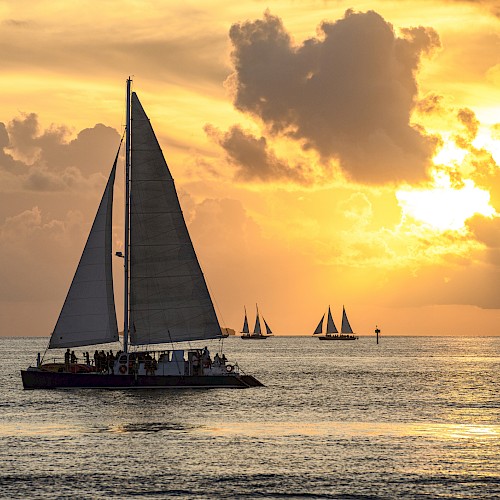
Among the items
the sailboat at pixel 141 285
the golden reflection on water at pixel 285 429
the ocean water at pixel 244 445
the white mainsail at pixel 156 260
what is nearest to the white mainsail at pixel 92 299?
the sailboat at pixel 141 285

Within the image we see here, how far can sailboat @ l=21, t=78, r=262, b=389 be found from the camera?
7531 cm

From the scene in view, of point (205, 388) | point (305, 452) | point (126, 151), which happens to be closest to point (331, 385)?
point (205, 388)

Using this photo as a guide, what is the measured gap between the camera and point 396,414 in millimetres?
71750

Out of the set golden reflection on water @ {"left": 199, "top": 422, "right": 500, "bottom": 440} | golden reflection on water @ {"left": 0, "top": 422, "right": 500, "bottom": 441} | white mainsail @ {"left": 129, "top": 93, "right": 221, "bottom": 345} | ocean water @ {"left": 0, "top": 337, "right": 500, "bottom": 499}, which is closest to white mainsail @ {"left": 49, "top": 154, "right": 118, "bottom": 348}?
white mainsail @ {"left": 129, "top": 93, "right": 221, "bottom": 345}

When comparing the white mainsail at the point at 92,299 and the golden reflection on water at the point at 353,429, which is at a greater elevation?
the white mainsail at the point at 92,299

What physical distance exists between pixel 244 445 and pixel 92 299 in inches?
1003

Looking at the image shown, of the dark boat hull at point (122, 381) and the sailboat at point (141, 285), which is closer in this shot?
the dark boat hull at point (122, 381)

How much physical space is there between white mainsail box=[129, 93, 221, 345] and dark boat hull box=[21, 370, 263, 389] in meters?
3.64

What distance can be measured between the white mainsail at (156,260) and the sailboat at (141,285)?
0.24ft

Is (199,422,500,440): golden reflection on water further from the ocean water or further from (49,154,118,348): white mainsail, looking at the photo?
(49,154,118,348): white mainsail

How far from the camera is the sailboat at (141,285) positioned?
247 ft

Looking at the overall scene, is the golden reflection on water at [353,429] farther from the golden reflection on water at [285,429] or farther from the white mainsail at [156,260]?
the white mainsail at [156,260]

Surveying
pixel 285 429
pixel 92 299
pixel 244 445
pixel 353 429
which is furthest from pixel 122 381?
pixel 244 445

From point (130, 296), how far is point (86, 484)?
3346cm
